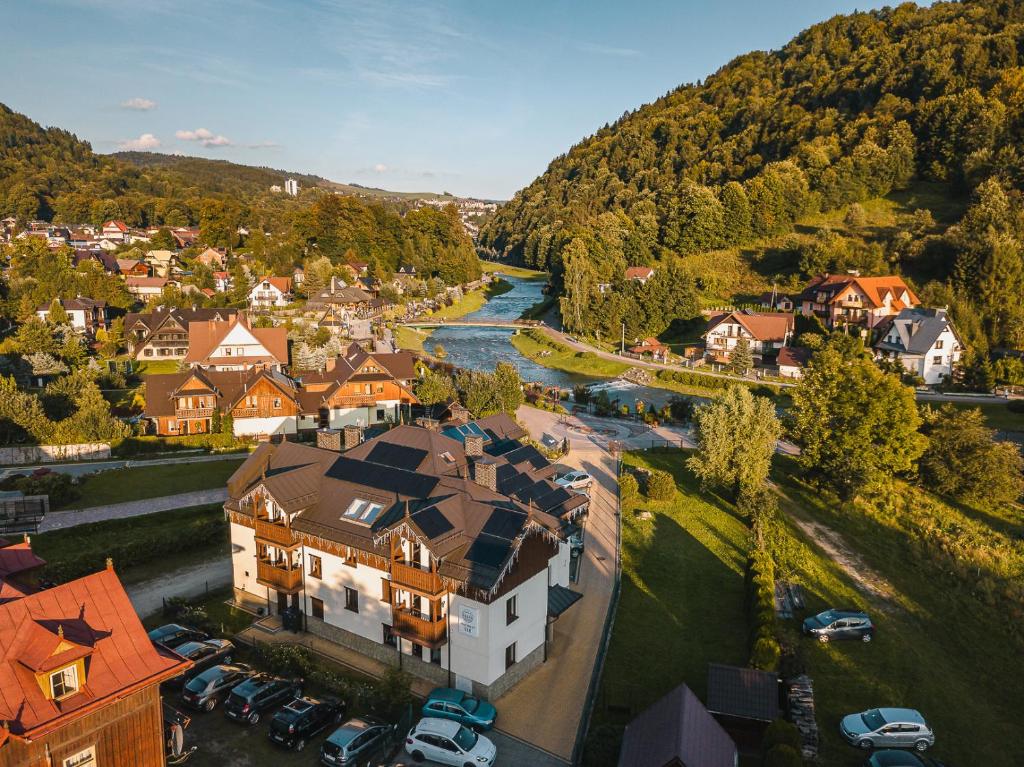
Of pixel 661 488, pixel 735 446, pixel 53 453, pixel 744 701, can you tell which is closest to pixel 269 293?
pixel 53 453

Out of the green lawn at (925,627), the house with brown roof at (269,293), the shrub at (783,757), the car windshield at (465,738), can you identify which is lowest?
the green lawn at (925,627)

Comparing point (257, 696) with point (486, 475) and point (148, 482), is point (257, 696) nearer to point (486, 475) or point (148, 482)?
point (486, 475)

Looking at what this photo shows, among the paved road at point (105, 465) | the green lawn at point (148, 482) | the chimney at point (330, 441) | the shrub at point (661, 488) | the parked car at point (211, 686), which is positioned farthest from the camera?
the paved road at point (105, 465)

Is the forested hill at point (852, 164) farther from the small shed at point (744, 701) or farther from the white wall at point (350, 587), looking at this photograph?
the white wall at point (350, 587)

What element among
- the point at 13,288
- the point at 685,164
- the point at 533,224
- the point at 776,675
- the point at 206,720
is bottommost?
the point at 206,720

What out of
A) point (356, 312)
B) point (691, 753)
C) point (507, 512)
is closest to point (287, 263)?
point (356, 312)

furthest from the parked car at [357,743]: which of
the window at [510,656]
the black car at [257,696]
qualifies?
the window at [510,656]

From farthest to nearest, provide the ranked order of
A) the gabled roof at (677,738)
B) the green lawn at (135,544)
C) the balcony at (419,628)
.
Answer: the green lawn at (135,544), the balcony at (419,628), the gabled roof at (677,738)

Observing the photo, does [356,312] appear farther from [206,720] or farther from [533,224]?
[533,224]
